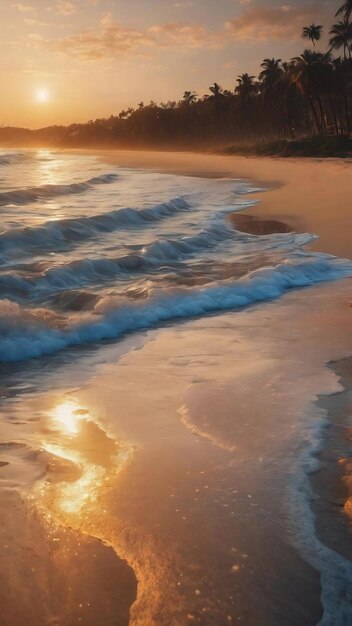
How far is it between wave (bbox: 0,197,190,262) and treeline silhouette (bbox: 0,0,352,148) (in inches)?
1594

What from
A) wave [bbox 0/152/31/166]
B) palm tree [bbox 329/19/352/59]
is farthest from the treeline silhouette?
wave [bbox 0/152/31/166]

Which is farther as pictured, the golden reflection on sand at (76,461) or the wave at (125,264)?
the wave at (125,264)

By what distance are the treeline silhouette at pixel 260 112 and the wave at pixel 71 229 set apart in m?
40.5

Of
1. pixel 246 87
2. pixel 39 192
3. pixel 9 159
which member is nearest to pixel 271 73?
pixel 246 87

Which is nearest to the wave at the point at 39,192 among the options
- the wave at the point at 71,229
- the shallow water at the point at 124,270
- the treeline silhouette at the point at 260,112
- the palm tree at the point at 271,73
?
the shallow water at the point at 124,270

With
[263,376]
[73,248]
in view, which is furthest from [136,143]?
[263,376]

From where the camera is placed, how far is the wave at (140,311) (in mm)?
5797

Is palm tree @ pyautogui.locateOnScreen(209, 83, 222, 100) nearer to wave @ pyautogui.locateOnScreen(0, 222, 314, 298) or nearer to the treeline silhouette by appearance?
the treeline silhouette

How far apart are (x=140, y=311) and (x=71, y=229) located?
7345mm

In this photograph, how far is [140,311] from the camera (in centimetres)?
689

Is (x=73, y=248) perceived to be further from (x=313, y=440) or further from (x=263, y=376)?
(x=313, y=440)

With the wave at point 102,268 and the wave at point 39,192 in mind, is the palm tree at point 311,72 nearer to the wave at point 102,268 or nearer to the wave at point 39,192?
the wave at point 39,192

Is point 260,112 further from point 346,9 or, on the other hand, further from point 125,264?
point 125,264

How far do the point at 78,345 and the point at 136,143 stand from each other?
397 ft
